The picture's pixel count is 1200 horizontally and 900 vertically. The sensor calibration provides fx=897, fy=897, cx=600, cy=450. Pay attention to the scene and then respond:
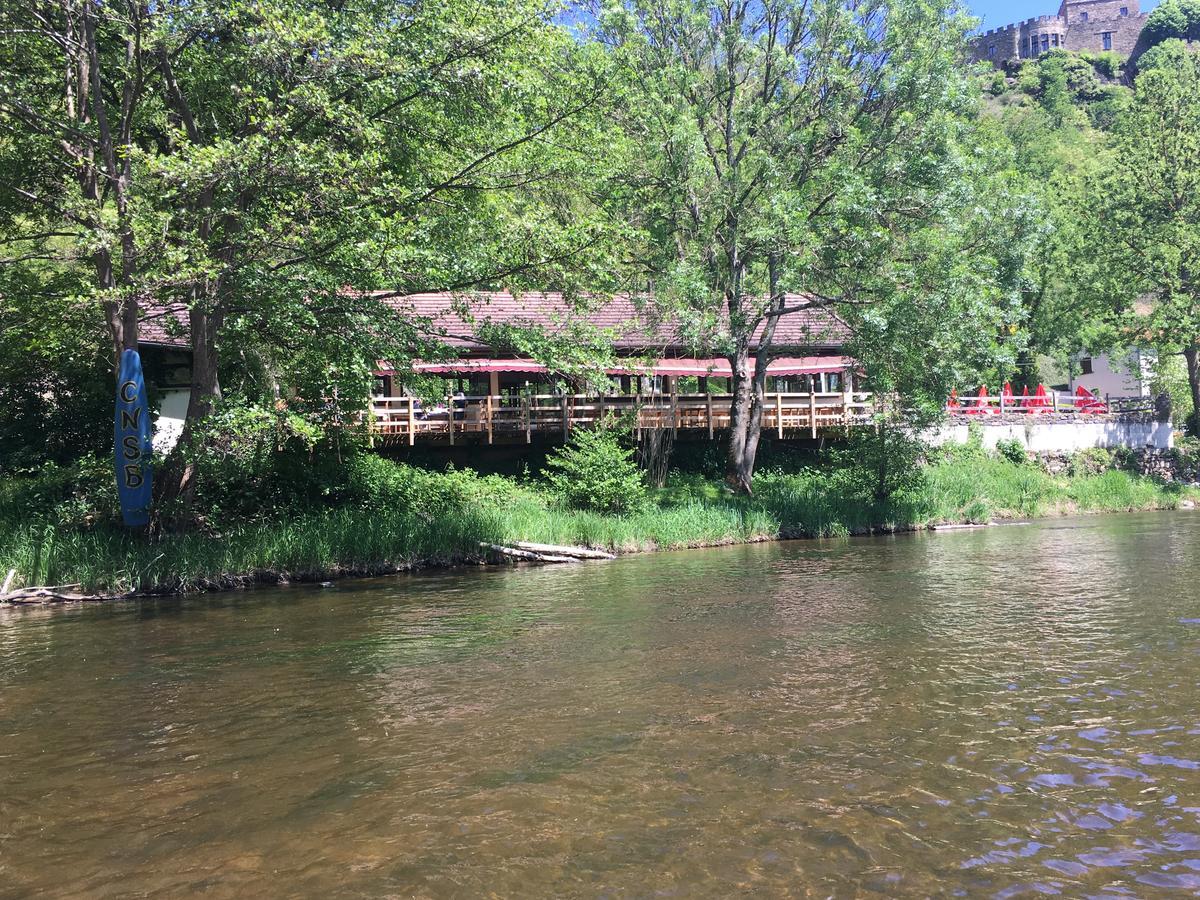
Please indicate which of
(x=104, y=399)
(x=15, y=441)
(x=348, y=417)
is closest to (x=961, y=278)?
(x=348, y=417)

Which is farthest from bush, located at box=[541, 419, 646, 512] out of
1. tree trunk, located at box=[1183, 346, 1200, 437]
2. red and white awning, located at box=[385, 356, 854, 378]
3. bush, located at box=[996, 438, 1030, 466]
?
tree trunk, located at box=[1183, 346, 1200, 437]

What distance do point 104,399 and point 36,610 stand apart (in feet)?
29.4

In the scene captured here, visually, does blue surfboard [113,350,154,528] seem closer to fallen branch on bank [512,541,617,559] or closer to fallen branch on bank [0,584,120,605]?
fallen branch on bank [0,584,120,605]

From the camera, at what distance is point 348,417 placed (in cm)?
1792

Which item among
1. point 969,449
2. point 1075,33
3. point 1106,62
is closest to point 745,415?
point 969,449

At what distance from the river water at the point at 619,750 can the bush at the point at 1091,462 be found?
20.8 meters

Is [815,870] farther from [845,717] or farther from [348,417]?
[348,417]

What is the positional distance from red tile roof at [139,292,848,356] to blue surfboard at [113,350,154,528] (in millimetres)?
1213

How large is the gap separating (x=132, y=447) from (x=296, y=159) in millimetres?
6230

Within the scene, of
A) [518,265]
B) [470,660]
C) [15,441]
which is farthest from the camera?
[15,441]

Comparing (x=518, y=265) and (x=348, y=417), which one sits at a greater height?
(x=518, y=265)

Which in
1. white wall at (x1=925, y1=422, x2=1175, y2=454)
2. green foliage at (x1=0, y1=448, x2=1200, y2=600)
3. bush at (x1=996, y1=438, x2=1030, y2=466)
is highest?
white wall at (x1=925, y1=422, x2=1175, y2=454)

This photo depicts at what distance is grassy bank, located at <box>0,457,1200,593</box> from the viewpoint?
14.8m

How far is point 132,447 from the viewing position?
15.7 meters
